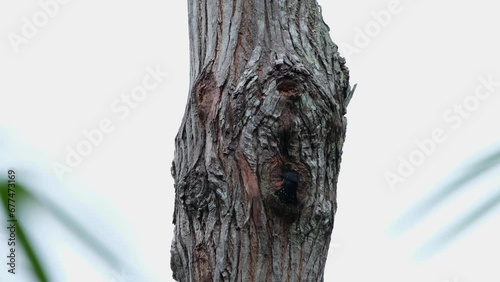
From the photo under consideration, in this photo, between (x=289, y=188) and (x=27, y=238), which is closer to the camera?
(x=27, y=238)

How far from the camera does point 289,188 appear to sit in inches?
47.7

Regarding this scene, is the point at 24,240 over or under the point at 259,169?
under

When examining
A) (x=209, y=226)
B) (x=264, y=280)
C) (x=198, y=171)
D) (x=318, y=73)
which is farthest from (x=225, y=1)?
(x=264, y=280)

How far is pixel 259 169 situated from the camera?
121 centimetres

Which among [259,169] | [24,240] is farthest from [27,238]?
[259,169]

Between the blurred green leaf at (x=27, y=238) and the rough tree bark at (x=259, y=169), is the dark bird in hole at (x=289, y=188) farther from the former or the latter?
the blurred green leaf at (x=27, y=238)

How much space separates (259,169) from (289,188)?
7 centimetres

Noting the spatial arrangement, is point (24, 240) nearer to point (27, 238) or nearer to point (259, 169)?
point (27, 238)

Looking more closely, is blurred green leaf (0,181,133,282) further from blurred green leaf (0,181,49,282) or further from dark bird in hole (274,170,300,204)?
dark bird in hole (274,170,300,204)

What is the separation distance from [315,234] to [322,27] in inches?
18.7

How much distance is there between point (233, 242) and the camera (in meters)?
1.21

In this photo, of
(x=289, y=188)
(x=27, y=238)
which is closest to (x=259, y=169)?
(x=289, y=188)

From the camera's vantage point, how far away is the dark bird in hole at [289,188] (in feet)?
3.96

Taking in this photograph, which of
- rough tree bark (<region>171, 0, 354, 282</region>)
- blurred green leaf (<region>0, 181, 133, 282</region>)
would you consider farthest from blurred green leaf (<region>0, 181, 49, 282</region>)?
rough tree bark (<region>171, 0, 354, 282</region>)
